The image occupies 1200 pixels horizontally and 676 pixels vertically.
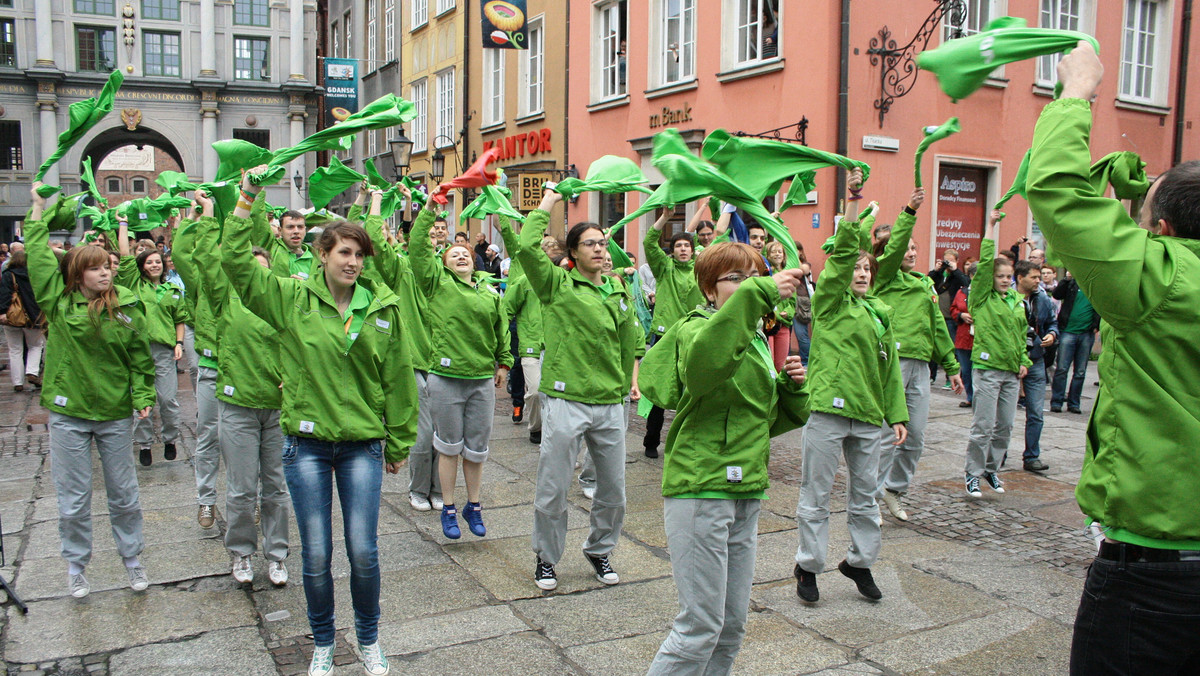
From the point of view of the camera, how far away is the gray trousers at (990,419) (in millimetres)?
7117

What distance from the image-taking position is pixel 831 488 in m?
4.93

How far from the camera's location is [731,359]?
3.03m

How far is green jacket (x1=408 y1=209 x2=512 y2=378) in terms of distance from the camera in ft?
19.7

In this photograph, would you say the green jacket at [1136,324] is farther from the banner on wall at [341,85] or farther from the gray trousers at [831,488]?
the banner on wall at [341,85]

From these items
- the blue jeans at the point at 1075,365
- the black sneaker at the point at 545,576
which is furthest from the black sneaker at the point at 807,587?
the blue jeans at the point at 1075,365

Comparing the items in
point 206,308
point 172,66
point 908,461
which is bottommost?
point 908,461

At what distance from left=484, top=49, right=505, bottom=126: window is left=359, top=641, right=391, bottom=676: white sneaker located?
825 inches

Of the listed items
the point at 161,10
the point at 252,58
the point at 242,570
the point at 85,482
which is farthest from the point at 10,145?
the point at 242,570

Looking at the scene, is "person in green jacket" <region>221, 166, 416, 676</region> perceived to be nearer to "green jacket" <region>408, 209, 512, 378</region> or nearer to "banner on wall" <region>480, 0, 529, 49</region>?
"green jacket" <region>408, 209, 512, 378</region>

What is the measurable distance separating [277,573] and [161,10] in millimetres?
46455

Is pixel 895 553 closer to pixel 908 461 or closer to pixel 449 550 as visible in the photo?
pixel 908 461

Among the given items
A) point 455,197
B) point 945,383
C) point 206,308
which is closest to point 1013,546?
point 206,308

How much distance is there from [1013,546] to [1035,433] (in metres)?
2.55

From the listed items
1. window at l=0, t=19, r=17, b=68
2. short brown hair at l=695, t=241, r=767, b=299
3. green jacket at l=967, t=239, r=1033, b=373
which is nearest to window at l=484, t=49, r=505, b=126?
green jacket at l=967, t=239, r=1033, b=373
